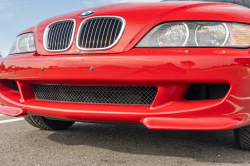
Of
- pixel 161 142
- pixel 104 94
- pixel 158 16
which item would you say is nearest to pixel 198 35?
pixel 158 16

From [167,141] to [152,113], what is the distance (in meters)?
0.75

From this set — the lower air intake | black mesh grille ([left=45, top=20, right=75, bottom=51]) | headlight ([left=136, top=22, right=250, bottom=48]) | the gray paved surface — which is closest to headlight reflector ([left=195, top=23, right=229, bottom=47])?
headlight ([left=136, top=22, right=250, bottom=48])

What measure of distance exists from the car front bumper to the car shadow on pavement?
0.42 m

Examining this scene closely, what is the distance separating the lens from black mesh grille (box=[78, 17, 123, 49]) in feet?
6.36

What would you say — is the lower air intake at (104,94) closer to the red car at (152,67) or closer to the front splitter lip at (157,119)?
the red car at (152,67)

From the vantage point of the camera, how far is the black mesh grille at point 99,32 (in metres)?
1.94

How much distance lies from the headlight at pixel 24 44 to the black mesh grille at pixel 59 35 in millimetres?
182

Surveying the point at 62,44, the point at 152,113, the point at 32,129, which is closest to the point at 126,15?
the point at 62,44

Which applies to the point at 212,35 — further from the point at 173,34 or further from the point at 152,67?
the point at 152,67

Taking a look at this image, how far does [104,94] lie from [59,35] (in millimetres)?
642

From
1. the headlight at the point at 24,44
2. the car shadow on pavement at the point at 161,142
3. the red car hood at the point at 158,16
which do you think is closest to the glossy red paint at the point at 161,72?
the red car hood at the point at 158,16

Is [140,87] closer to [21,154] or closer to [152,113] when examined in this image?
[152,113]

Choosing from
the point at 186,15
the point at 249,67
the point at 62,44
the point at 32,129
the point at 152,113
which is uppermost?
the point at 186,15

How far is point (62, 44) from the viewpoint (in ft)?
6.97
